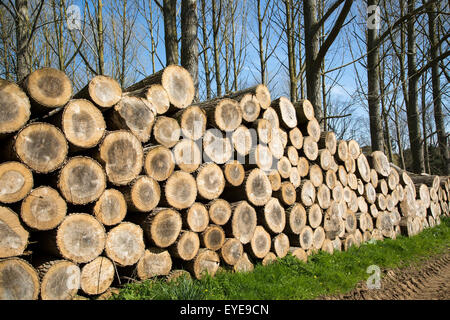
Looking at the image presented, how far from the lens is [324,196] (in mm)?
5223

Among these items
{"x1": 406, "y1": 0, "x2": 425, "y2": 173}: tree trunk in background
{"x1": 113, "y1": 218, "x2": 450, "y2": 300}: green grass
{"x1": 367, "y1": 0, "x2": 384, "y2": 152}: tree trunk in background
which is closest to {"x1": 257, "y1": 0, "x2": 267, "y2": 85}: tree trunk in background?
{"x1": 367, "y1": 0, "x2": 384, "y2": 152}: tree trunk in background

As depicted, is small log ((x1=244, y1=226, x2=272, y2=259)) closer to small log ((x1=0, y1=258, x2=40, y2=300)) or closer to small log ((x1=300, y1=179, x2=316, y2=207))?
small log ((x1=300, y1=179, x2=316, y2=207))

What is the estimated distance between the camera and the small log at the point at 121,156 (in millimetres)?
2973

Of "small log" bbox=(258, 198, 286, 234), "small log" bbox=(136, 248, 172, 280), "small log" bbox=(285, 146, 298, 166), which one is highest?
"small log" bbox=(285, 146, 298, 166)

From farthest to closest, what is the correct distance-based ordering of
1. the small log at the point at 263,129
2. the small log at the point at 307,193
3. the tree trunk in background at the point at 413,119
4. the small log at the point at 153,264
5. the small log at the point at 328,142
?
the tree trunk in background at the point at 413,119, the small log at the point at 328,142, the small log at the point at 307,193, the small log at the point at 263,129, the small log at the point at 153,264

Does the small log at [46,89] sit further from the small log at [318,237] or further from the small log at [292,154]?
the small log at [318,237]

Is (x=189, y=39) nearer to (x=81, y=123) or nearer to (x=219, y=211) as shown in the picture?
(x=219, y=211)

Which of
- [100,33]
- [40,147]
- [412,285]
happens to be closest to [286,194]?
[412,285]

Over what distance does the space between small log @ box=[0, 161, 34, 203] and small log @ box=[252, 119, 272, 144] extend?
8.38 feet

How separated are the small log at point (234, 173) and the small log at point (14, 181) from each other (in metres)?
1.99

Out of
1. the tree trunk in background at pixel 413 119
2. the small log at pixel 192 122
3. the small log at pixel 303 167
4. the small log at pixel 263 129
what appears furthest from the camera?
the tree trunk in background at pixel 413 119

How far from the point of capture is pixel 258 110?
14.3ft

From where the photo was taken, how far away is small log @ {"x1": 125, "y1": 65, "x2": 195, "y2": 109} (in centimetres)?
357

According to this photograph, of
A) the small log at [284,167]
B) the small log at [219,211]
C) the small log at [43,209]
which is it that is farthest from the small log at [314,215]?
the small log at [43,209]
